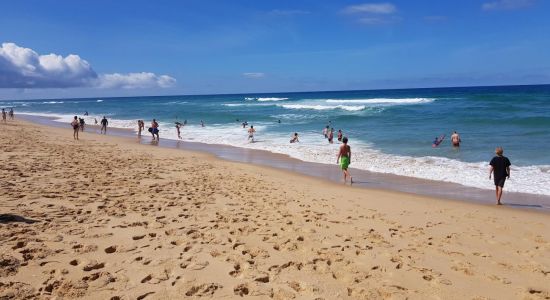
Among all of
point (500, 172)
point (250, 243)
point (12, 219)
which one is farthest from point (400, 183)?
point (12, 219)

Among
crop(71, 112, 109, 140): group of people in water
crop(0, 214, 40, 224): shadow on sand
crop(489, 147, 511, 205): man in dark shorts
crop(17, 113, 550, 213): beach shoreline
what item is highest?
crop(71, 112, 109, 140): group of people in water

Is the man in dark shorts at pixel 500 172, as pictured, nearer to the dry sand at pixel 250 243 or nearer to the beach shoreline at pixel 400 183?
the beach shoreline at pixel 400 183

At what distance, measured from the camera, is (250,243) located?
19.2 feet

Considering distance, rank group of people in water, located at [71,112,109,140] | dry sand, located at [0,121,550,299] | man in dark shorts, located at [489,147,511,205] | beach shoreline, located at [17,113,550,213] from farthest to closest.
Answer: group of people in water, located at [71,112,109,140] → beach shoreline, located at [17,113,550,213] → man in dark shorts, located at [489,147,511,205] → dry sand, located at [0,121,550,299]

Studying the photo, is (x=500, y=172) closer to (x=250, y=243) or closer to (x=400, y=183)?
(x=400, y=183)

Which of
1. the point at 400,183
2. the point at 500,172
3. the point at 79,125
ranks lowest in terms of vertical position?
the point at 400,183

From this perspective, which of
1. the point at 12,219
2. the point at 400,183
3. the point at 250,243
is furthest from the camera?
the point at 400,183

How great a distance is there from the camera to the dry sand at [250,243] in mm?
4484

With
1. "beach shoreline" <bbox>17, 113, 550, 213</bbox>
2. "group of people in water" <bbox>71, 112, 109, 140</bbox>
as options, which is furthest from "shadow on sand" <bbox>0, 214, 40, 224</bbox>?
"group of people in water" <bbox>71, 112, 109, 140</bbox>

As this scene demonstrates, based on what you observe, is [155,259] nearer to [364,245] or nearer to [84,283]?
[84,283]

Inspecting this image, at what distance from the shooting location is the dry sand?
4.48m

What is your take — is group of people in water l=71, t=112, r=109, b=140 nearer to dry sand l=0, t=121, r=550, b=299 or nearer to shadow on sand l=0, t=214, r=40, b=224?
dry sand l=0, t=121, r=550, b=299

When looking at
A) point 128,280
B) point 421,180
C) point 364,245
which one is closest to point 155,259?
point 128,280

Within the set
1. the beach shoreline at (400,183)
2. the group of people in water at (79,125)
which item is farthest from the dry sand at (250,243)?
the group of people in water at (79,125)
